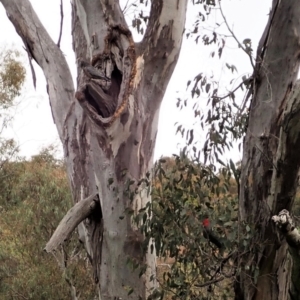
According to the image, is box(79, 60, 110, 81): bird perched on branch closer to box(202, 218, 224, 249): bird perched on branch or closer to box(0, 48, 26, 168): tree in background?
box(202, 218, 224, 249): bird perched on branch

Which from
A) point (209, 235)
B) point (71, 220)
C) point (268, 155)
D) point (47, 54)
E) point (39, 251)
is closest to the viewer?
point (268, 155)

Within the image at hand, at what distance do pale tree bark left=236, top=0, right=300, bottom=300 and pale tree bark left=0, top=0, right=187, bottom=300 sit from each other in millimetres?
692

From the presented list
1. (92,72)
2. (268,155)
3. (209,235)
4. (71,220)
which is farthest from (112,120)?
(268,155)

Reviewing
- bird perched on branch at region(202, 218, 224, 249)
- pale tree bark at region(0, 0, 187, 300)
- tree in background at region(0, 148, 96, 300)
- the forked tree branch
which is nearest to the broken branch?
pale tree bark at region(0, 0, 187, 300)

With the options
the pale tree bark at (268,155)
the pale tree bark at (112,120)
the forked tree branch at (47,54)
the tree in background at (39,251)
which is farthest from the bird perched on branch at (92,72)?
the tree in background at (39,251)

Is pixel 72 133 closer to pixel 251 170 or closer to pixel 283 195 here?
pixel 251 170

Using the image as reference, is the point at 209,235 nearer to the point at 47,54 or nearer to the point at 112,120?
the point at 112,120

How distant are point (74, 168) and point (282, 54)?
129 centimetres

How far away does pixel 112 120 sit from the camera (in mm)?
2697

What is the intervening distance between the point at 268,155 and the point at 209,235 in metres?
0.41

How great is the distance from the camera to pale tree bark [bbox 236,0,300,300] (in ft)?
6.99

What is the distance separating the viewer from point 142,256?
2.73 metres

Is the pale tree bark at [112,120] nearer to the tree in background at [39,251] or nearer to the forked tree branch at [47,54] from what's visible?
the forked tree branch at [47,54]

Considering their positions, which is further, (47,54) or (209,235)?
(47,54)
